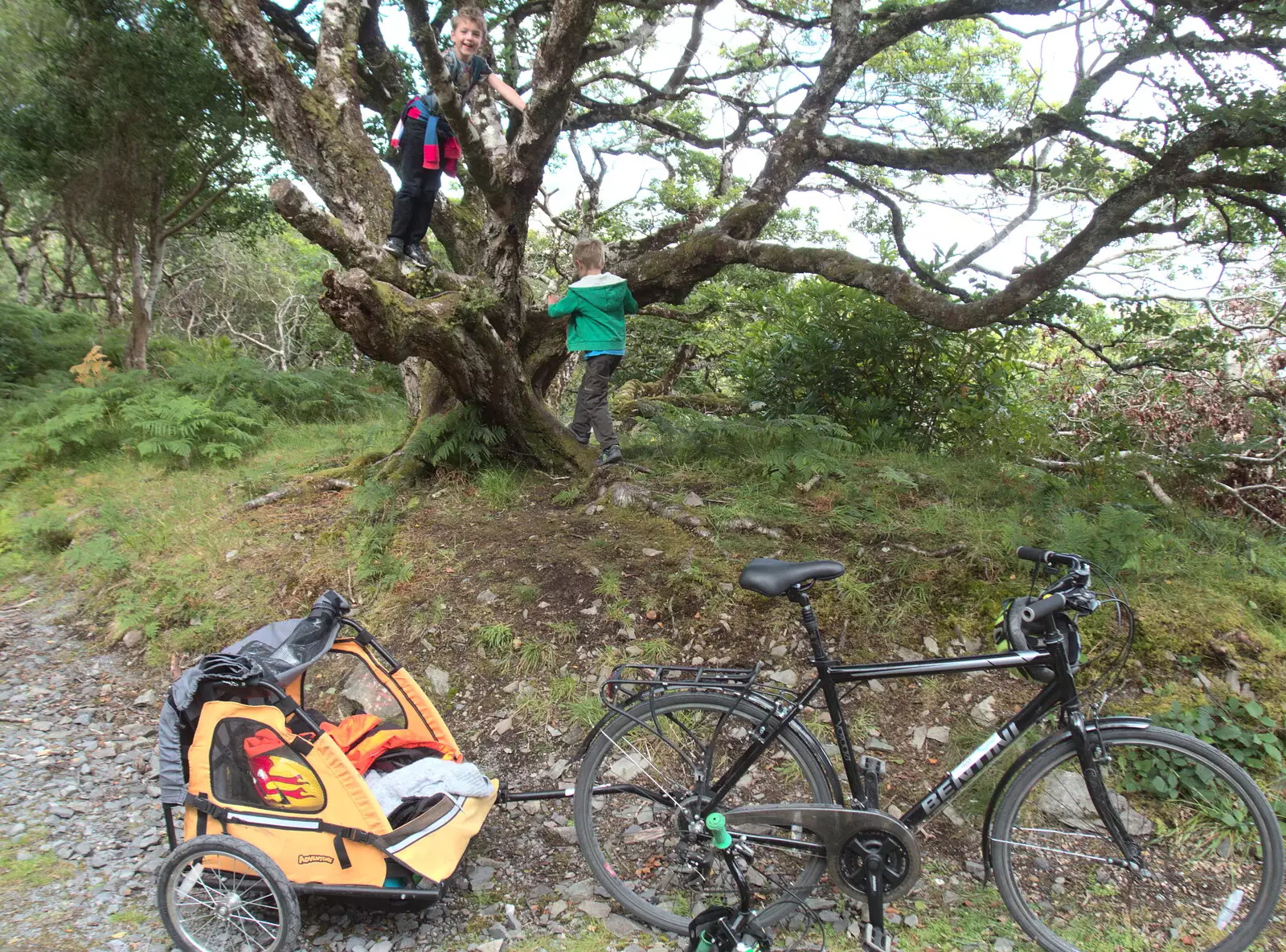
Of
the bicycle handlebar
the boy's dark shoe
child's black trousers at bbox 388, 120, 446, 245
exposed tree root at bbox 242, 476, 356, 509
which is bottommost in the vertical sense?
exposed tree root at bbox 242, 476, 356, 509

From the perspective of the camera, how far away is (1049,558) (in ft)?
8.63

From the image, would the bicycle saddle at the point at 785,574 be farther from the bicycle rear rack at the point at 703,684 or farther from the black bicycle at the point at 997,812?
the bicycle rear rack at the point at 703,684

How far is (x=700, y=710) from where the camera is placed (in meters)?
2.87

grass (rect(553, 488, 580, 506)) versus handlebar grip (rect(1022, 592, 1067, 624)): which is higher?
handlebar grip (rect(1022, 592, 1067, 624))

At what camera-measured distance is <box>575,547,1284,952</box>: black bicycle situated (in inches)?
101

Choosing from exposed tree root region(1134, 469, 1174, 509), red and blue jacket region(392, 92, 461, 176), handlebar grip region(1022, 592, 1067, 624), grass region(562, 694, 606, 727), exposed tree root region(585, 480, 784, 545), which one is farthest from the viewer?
red and blue jacket region(392, 92, 461, 176)

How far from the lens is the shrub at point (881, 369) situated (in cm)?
627

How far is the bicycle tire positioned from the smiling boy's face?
4803mm

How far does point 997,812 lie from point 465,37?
571 cm

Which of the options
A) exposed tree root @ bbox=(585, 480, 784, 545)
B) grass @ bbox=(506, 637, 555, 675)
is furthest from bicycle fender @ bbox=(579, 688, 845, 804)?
exposed tree root @ bbox=(585, 480, 784, 545)

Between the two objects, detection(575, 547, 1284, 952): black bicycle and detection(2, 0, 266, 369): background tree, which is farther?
detection(2, 0, 266, 369): background tree

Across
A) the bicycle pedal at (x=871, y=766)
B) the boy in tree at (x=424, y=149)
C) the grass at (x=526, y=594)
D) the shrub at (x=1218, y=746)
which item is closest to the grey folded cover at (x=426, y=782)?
the bicycle pedal at (x=871, y=766)

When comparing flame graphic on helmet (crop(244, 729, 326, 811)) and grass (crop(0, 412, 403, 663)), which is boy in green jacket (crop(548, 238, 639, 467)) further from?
flame graphic on helmet (crop(244, 729, 326, 811))

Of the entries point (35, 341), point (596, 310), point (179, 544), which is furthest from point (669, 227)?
point (35, 341)
